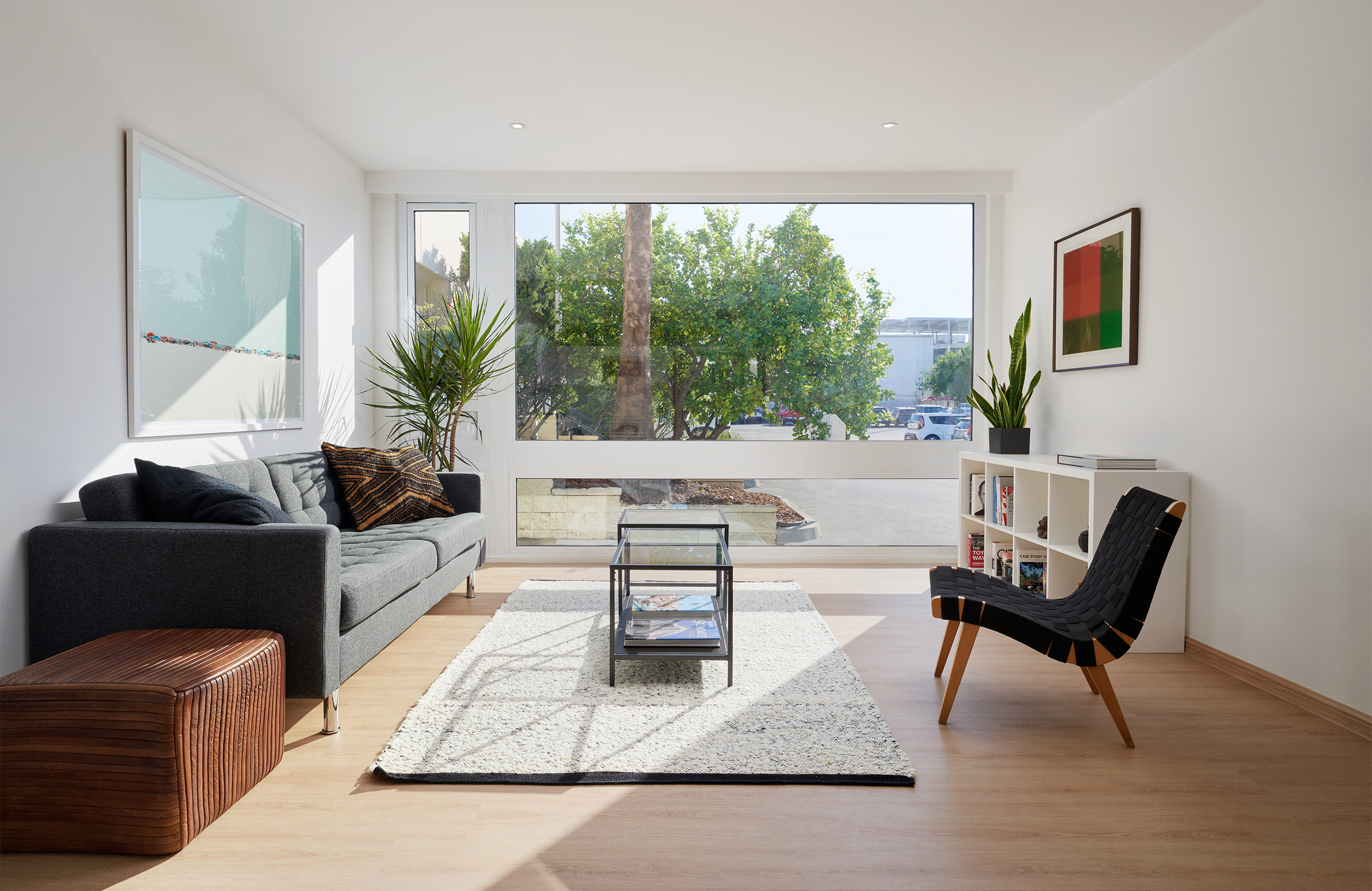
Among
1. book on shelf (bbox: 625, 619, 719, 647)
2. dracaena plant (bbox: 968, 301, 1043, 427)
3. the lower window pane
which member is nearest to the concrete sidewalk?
the lower window pane

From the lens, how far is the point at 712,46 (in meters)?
3.40

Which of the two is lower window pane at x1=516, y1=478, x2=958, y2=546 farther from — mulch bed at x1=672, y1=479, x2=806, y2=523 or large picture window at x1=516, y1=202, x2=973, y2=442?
large picture window at x1=516, y1=202, x2=973, y2=442

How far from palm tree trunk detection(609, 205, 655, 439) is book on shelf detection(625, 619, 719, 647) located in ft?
8.10

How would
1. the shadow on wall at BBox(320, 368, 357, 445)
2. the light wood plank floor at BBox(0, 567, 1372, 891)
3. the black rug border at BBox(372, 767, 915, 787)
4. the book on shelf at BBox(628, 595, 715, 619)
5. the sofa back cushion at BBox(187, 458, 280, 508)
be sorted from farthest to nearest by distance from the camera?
the shadow on wall at BBox(320, 368, 357, 445) < the book on shelf at BBox(628, 595, 715, 619) < the sofa back cushion at BBox(187, 458, 280, 508) < the black rug border at BBox(372, 767, 915, 787) < the light wood plank floor at BBox(0, 567, 1372, 891)

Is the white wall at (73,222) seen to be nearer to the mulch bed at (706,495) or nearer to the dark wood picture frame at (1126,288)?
the mulch bed at (706,495)

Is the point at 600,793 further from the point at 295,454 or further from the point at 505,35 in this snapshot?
the point at 505,35

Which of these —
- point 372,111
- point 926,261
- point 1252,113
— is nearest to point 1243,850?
point 1252,113

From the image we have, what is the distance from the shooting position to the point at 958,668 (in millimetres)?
2646

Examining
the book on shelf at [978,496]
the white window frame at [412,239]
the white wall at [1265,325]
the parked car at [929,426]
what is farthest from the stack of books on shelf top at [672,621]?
the white window frame at [412,239]

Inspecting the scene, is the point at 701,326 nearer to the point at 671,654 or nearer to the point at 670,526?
the point at 670,526

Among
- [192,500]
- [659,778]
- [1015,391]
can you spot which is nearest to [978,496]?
[1015,391]

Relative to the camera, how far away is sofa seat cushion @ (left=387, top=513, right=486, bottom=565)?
3615 millimetres

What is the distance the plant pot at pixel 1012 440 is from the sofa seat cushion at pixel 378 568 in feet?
10.9

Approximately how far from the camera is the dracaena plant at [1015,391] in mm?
4711
